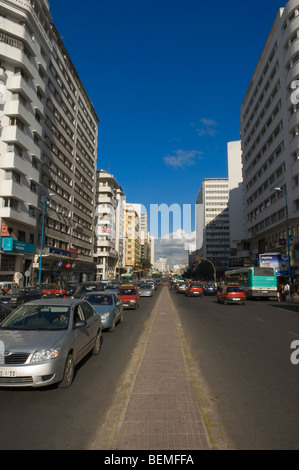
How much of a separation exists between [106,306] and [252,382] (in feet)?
21.9

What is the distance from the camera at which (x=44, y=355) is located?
4.86m

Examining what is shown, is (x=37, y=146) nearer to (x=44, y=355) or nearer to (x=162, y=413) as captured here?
(x=44, y=355)

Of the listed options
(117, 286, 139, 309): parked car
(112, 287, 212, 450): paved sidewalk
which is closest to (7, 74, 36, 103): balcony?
(117, 286, 139, 309): parked car

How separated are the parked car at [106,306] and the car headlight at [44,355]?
5.80 metres

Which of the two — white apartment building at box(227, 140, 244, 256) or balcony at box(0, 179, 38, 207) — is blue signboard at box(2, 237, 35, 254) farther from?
white apartment building at box(227, 140, 244, 256)

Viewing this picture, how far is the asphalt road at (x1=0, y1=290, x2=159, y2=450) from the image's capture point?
349cm

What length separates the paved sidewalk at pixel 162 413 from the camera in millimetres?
3346

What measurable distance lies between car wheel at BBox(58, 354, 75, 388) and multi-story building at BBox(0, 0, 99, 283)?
27.7 m

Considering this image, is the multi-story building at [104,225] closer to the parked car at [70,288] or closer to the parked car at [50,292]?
the parked car at [70,288]

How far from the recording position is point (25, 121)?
3506 cm
